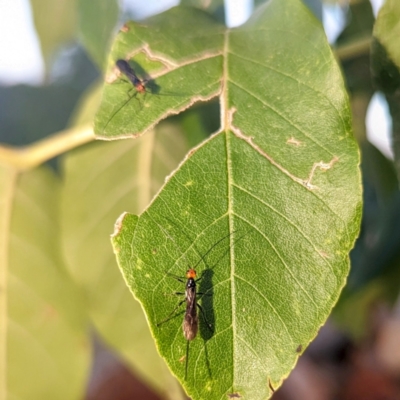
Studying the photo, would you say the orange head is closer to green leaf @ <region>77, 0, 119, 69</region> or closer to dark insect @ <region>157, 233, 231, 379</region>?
dark insect @ <region>157, 233, 231, 379</region>

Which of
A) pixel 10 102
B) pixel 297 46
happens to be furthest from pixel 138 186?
pixel 10 102

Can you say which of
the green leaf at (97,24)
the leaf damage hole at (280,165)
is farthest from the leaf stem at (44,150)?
the leaf damage hole at (280,165)

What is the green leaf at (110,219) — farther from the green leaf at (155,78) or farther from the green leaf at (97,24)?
the green leaf at (155,78)

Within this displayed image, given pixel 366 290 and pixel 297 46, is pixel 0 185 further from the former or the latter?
pixel 366 290

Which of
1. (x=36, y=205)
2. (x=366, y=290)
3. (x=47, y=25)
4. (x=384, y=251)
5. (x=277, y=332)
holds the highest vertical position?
(x=47, y=25)

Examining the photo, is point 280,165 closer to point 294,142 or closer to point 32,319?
point 294,142
